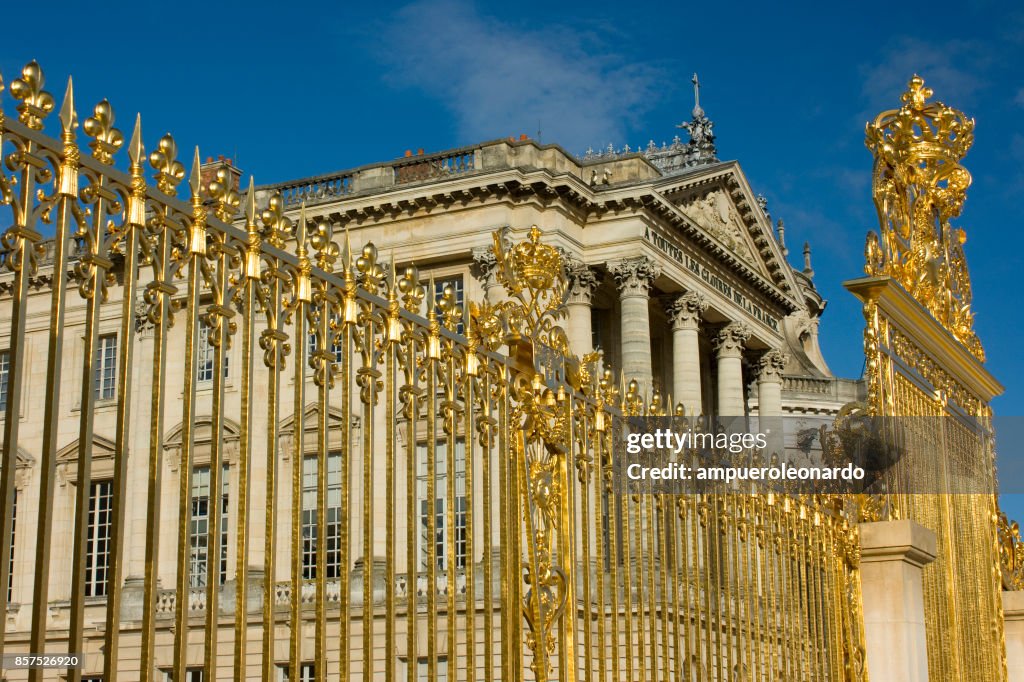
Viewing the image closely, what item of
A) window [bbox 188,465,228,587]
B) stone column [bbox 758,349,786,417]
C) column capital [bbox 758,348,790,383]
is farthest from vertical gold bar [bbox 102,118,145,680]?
column capital [bbox 758,348,790,383]

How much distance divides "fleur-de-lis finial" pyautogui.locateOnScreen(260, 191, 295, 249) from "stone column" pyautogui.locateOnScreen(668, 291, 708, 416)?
2403 cm

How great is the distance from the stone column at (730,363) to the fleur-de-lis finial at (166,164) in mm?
27129

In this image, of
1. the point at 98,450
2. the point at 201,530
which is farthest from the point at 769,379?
the point at 98,450

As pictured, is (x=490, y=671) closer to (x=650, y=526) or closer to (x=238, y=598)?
(x=238, y=598)

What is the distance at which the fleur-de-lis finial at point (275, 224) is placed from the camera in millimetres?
3994

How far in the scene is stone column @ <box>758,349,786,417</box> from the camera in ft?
107

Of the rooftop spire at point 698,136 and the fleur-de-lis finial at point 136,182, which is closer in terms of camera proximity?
the fleur-de-lis finial at point 136,182

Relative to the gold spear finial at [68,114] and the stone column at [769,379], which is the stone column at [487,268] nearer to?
the stone column at [769,379]

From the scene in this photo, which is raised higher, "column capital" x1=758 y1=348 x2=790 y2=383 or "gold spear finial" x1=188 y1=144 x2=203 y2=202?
"column capital" x1=758 y1=348 x2=790 y2=383

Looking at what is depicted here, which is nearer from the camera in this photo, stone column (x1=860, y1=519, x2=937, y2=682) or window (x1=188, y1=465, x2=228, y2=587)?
stone column (x1=860, y1=519, x2=937, y2=682)

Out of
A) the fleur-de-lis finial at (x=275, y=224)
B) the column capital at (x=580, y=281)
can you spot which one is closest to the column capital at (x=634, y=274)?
the column capital at (x=580, y=281)

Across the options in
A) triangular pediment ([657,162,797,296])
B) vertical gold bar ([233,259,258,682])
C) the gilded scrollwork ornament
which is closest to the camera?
vertical gold bar ([233,259,258,682])

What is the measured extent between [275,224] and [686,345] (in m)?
24.6

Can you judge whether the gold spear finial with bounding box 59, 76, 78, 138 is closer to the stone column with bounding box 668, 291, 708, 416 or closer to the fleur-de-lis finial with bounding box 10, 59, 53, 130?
the fleur-de-lis finial with bounding box 10, 59, 53, 130
